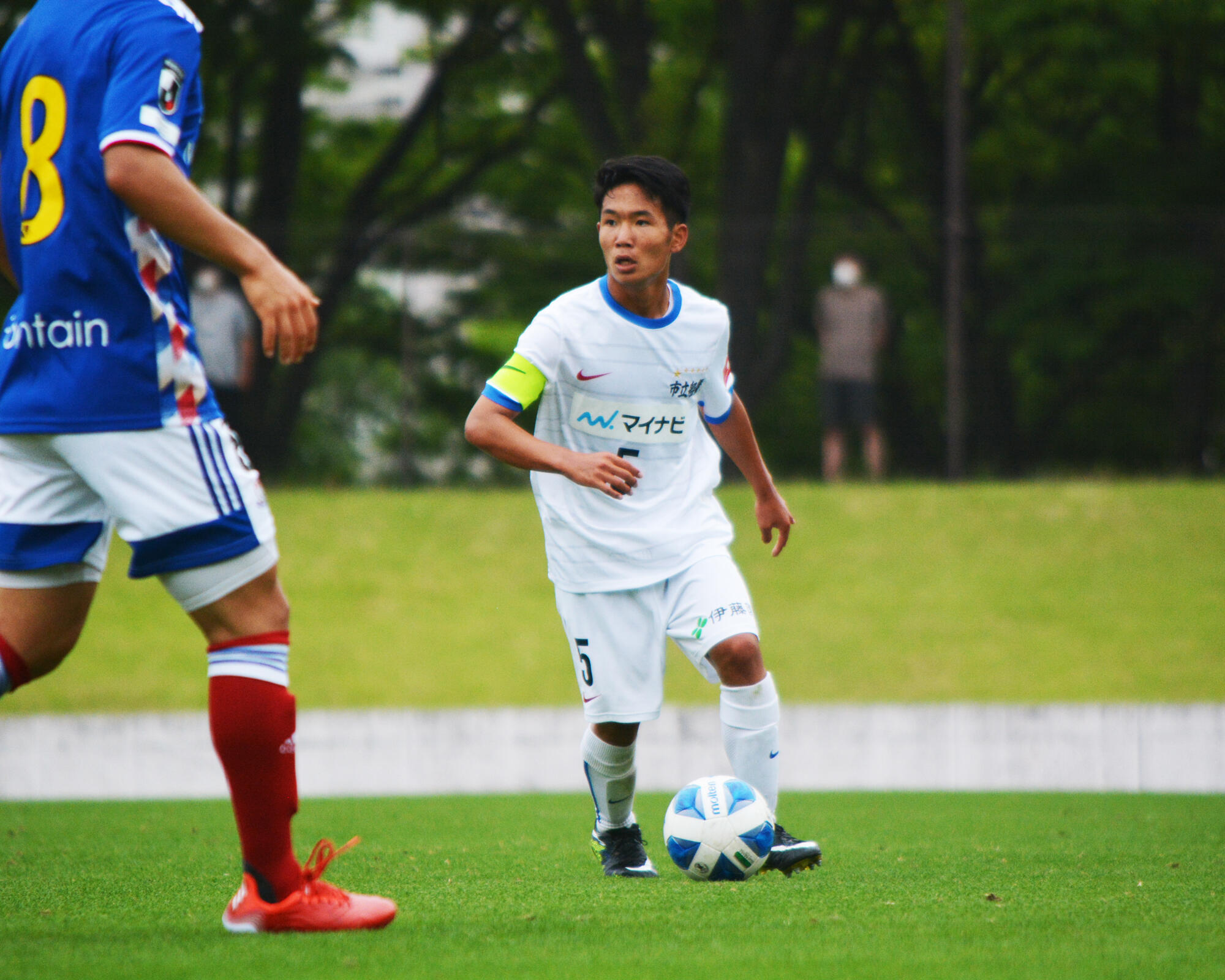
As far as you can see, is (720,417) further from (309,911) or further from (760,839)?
(309,911)

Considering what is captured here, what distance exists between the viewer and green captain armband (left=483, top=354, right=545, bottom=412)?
4.65 m

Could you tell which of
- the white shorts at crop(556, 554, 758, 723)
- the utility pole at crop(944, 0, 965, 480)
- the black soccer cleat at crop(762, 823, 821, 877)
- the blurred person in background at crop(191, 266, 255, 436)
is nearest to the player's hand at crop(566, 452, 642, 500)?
the white shorts at crop(556, 554, 758, 723)

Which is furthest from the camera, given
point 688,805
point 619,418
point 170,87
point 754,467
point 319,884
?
point 754,467

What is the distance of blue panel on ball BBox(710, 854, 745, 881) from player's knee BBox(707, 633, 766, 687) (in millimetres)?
588

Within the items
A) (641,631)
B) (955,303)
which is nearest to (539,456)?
(641,631)

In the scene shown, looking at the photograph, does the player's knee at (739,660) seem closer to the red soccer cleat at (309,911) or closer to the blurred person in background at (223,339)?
the red soccer cleat at (309,911)

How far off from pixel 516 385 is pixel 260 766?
1.73 m

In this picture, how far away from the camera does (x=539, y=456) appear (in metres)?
4.40

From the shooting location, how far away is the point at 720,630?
4.83 metres

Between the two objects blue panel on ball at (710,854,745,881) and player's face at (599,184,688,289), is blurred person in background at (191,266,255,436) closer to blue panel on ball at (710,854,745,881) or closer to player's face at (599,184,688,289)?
player's face at (599,184,688,289)

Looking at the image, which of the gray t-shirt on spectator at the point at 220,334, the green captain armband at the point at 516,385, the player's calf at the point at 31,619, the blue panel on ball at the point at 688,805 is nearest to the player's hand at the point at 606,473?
the green captain armband at the point at 516,385

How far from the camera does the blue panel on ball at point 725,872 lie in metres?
4.61

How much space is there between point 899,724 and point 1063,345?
8.13m

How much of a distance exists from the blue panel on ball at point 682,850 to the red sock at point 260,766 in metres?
1.58
